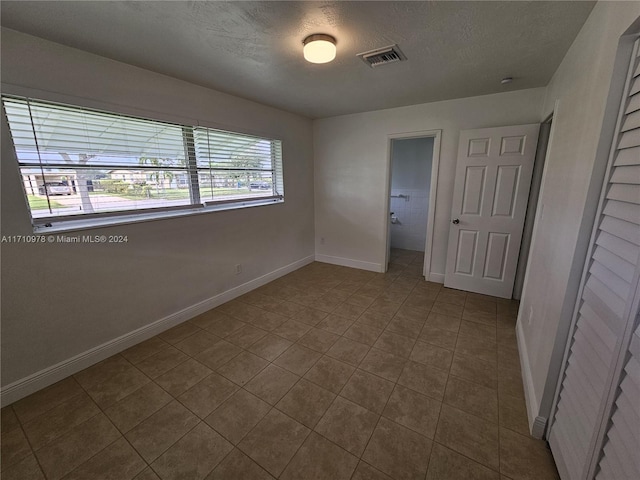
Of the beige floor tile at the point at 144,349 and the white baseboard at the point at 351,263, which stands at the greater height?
the white baseboard at the point at 351,263

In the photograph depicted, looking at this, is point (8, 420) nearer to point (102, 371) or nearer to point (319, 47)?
point (102, 371)

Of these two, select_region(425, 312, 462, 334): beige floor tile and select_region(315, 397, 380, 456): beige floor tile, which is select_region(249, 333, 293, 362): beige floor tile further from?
select_region(425, 312, 462, 334): beige floor tile

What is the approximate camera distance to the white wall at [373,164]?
2943mm

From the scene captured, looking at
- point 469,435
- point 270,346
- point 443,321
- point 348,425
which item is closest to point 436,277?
point 443,321

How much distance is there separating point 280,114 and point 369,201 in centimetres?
174

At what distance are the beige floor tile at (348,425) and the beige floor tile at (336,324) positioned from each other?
0.81 metres

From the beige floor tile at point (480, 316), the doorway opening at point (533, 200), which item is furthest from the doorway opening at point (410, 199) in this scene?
the beige floor tile at point (480, 316)

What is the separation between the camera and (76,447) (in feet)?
4.69

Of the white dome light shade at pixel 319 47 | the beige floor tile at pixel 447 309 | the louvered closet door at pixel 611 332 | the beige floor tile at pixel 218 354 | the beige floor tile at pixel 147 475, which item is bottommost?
the beige floor tile at pixel 147 475

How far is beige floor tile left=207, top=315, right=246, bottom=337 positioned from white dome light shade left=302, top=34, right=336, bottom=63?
2364mm

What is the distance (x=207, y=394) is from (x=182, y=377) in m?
0.30

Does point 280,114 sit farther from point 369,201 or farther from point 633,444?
point 633,444

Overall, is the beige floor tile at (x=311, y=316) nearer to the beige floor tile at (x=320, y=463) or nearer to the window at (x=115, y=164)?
the beige floor tile at (x=320, y=463)

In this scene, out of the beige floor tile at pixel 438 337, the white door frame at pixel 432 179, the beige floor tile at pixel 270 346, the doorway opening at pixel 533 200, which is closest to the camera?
the beige floor tile at pixel 270 346
